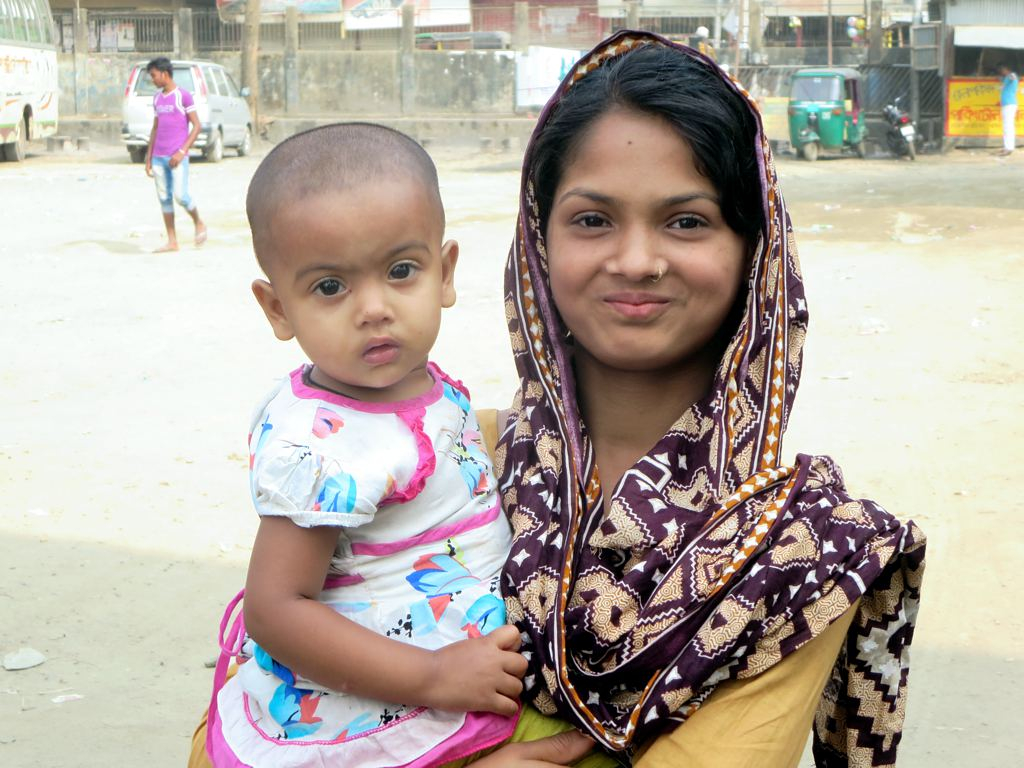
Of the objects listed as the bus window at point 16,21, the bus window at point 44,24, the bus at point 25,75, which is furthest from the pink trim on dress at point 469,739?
the bus window at point 44,24

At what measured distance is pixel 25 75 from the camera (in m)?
21.8

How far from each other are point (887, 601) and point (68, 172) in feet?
67.1

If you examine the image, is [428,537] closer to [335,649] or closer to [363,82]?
[335,649]

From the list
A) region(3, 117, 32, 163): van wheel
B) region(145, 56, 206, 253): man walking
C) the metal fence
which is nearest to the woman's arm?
region(145, 56, 206, 253): man walking

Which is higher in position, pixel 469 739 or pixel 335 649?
pixel 335 649

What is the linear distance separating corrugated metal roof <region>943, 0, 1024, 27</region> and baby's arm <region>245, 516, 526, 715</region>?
22435 mm

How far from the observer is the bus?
68.5 ft

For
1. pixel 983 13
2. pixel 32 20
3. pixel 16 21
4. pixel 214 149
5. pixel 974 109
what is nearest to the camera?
pixel 16 21

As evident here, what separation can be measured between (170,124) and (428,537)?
429 inches

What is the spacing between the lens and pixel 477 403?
6383 millimetres

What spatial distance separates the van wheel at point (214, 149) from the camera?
22891 mm

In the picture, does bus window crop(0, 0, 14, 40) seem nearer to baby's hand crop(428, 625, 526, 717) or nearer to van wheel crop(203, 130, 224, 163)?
van wheel crop(203, 130, 224, 163)

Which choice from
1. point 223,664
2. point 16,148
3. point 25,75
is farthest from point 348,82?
point 223,664

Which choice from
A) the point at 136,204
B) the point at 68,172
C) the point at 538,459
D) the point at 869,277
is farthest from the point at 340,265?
the point at 68,172
